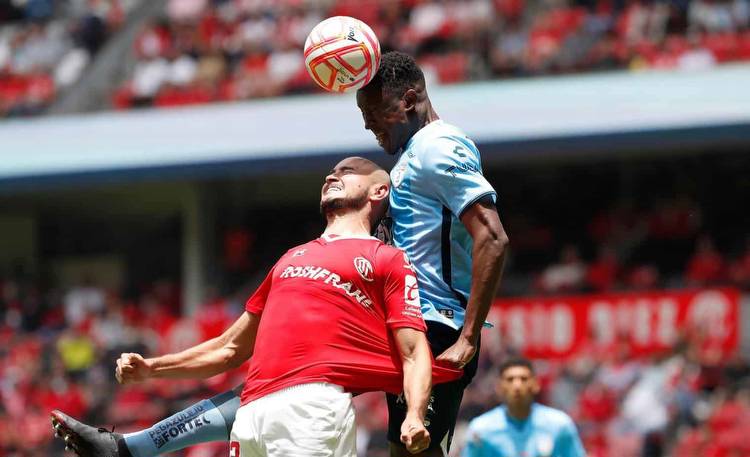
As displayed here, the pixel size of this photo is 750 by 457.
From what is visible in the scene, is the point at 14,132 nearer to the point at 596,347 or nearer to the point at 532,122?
the point at 532,122

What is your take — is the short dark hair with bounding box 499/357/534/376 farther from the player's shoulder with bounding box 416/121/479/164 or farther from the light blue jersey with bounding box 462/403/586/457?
the player's shoulder with bounding box 416/121/479/164

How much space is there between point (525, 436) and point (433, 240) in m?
3.23

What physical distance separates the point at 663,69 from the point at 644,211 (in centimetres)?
173

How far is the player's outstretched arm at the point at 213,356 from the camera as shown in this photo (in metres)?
5.81

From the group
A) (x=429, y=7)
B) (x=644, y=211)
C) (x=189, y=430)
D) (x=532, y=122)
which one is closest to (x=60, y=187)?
(x=429, y=7)

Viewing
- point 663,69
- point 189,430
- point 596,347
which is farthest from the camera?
point 663,69

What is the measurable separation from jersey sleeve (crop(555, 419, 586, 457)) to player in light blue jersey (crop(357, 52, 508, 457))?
9.45 feet

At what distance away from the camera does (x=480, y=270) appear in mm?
5301

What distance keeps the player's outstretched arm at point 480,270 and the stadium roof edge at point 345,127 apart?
1050cm

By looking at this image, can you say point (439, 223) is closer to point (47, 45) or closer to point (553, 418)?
point (553, 418)

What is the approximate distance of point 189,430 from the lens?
19.0ft

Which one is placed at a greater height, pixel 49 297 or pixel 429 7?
pixel 429 7

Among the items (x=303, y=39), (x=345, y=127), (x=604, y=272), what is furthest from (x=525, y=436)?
(x=303, y=39)

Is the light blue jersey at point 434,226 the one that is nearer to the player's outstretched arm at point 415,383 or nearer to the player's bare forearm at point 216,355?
the player's outstretched arm at point 415,383
